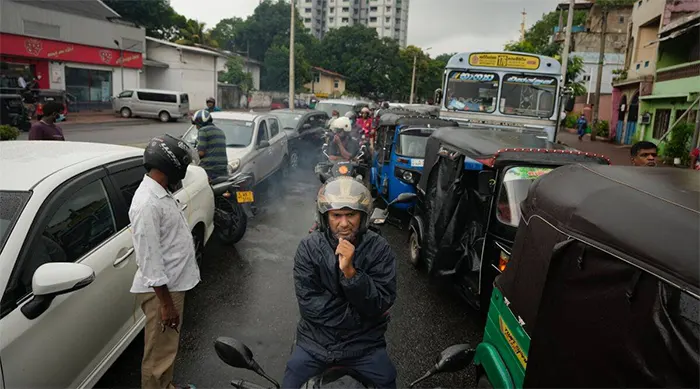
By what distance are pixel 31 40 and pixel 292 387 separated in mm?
30672

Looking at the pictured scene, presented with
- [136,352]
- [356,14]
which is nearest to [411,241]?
[136,352]

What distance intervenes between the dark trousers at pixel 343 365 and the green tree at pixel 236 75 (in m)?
46.3

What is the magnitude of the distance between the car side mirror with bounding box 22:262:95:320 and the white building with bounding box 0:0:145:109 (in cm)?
2461

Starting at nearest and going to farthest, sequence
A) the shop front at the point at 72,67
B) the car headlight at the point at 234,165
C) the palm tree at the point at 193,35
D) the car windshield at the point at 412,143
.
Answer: the car headlight at the point at 234,165, the car windshield at the point at 412,143, the shop front at the point at 72,67, the palm tree at the point at 193,35

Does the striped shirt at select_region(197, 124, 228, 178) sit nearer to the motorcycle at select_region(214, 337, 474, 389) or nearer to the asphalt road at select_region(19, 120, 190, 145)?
the motorcycle at select_region(214, 337, 474, 389)

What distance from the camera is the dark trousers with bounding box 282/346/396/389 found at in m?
2.40

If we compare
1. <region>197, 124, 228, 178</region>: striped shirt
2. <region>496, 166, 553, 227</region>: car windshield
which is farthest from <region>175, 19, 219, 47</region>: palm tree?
<region>496, 166, 553, 227</region>: car windshield

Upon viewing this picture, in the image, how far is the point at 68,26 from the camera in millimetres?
28594

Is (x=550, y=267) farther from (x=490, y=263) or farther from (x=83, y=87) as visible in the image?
(x=83, y=87)

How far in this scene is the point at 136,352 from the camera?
3975mm

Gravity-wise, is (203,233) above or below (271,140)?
below

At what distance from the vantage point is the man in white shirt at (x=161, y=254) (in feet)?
9.36

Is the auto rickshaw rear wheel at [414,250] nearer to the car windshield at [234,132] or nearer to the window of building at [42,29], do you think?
the car windshield at [234,132]

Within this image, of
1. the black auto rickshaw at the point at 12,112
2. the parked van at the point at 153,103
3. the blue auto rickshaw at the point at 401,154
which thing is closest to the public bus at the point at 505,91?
the blue auto rickshaw at the point at 401,154
